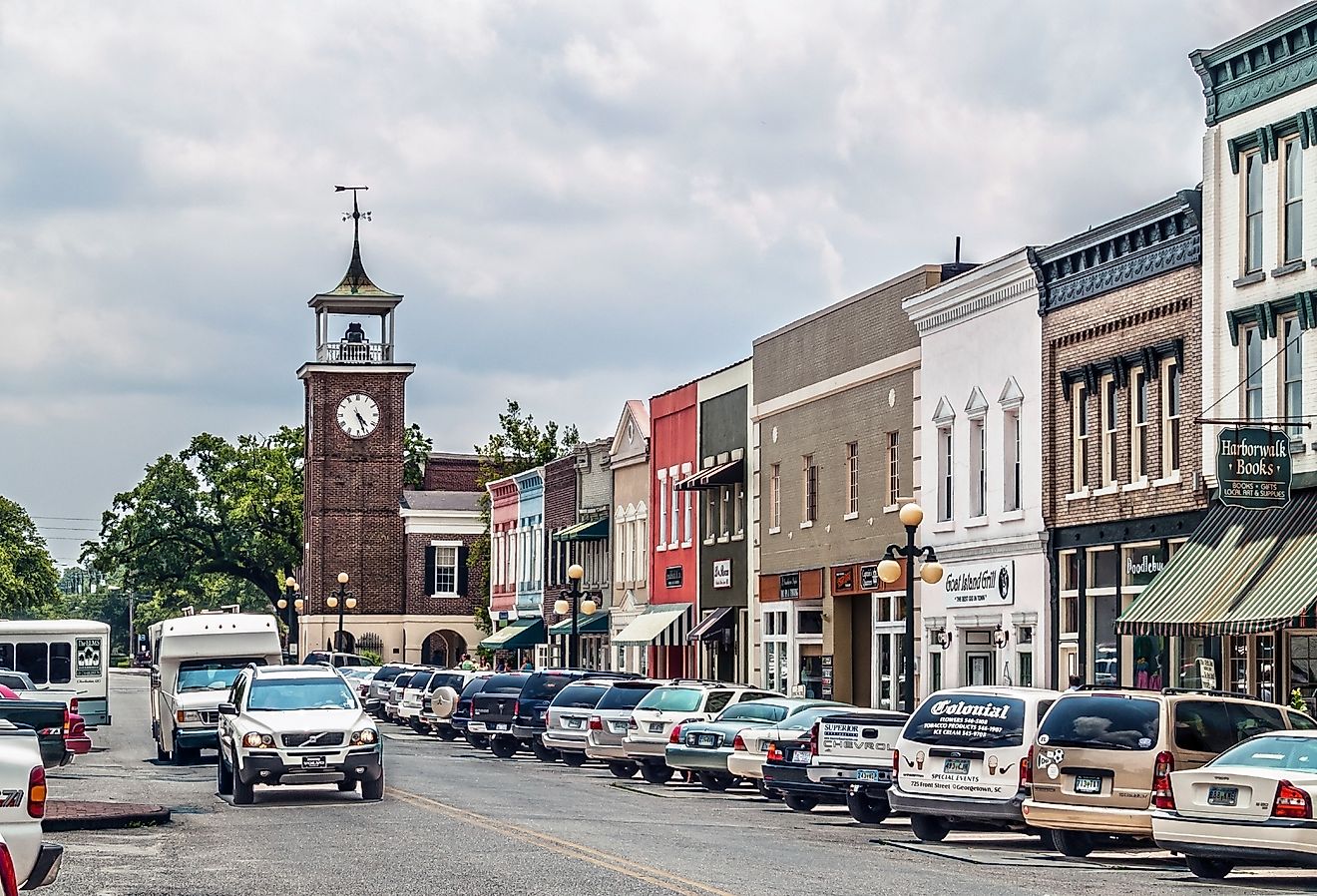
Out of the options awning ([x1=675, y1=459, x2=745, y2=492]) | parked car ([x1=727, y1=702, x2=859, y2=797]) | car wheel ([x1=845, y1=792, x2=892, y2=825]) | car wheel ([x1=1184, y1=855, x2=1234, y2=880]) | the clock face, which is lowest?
car wheel ([x1=845, y1=792, x2=892, y2=825])

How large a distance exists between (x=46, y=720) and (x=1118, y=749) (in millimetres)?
17346

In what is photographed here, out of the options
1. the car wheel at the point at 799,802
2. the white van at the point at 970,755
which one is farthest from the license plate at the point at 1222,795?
the car wheel at the point at 799,802

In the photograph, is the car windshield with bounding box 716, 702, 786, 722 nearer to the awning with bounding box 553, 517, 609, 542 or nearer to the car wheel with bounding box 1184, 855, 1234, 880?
the car wheel with bounding box 1184, 855, 1234, 880

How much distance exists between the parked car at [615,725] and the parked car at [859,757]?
8.46 metres

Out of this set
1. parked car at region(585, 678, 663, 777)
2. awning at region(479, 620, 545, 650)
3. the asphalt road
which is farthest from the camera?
awning at region(479, 620, 545, 650)

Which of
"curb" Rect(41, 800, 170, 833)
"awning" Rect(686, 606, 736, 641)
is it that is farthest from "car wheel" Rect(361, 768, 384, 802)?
"awning" Rect(686, 606, 736, 641)

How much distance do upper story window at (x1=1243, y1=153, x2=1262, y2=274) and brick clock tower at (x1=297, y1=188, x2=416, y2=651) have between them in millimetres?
71302

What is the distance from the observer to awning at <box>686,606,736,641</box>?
54.8 meters

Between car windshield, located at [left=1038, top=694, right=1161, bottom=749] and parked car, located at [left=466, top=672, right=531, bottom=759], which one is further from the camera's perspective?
parked car, located at [left=466, top=672, right=531, bottom=759]

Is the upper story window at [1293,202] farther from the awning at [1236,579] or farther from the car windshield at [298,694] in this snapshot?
the car windshield at [298,694]

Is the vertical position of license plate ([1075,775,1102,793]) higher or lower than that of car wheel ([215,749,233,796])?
higher

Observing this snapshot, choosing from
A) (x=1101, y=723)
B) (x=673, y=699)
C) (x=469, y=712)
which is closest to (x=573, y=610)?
(x=469, y=712)

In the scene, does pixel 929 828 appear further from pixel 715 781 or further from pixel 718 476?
pixel 718 476

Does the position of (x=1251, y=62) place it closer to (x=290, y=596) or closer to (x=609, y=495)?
(x=609, y=495)
